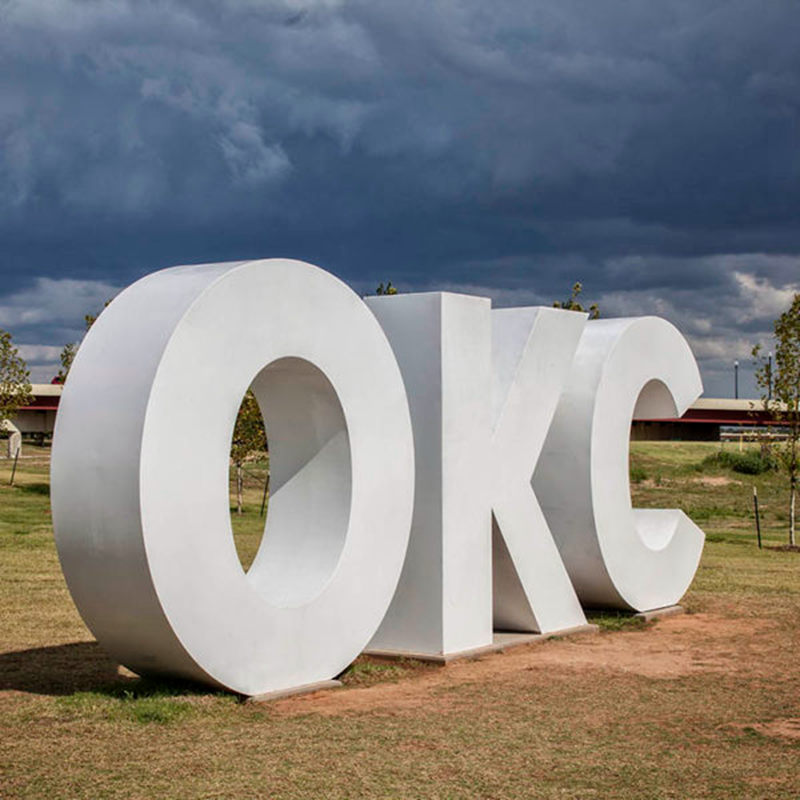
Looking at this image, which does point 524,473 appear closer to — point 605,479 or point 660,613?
point 605,479

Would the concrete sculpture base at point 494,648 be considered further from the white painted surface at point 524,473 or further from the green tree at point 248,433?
the green tree at point 248,433

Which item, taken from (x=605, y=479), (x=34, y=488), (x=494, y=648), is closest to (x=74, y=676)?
(x=494, y=648)

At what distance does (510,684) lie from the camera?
1125 centimetres

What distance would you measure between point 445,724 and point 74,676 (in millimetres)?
3540

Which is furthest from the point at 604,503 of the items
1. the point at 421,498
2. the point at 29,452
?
the point at 29,452

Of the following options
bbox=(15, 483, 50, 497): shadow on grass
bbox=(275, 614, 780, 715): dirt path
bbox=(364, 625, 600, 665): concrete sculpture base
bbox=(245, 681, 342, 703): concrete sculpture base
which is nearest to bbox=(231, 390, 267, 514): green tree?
bbox=(15, 483, 50, 497): shadow on grass

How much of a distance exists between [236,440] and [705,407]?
39854 millimetres

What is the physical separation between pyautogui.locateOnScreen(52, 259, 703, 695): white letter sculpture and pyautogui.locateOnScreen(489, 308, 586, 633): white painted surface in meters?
0.03

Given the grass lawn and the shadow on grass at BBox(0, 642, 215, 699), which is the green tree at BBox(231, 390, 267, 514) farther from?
the shadow on grass at BBox(0, 642, 215, 699)

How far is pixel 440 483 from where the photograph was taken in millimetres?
12531

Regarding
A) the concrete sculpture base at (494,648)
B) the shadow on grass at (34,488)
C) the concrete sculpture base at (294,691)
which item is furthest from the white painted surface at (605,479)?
the shadow on grass at (34,488)

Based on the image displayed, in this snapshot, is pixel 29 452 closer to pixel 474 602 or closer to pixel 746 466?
pixel 746 466

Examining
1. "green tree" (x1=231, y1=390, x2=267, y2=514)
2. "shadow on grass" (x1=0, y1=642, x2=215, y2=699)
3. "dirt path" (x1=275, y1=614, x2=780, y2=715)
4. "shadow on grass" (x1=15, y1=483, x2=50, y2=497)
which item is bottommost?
"dirt path" (x1=275, y1=614, x2=780, y2=715)

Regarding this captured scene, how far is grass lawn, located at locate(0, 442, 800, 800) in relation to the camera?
7828 millimetres
